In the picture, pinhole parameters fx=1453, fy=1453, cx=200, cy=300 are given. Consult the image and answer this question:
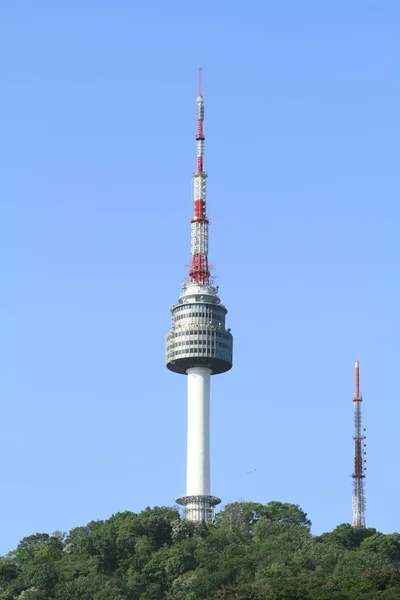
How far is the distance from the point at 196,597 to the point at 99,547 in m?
27.3

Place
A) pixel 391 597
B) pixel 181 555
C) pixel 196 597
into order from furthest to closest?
pixel 181 555 < pixel 196 597 < pixel 391 597

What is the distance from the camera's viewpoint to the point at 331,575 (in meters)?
167

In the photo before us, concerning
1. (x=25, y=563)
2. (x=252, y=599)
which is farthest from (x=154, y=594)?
(x=252, y=599)

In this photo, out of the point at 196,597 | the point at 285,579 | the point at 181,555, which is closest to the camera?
the point at 285,579

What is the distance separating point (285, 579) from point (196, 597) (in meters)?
15.8

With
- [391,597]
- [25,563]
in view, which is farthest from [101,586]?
[391,597]

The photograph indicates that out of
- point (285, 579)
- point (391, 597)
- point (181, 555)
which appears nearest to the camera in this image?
point (391, 597)

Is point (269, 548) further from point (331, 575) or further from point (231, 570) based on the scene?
point (331, 575)

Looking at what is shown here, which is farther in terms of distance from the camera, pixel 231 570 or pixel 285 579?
pixel 231 570

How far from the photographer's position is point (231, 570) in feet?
608

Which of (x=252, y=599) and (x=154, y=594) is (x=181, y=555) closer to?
(x=154, y=594)

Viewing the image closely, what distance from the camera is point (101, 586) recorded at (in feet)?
601

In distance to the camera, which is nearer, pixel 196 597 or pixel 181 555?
pixel 196 597

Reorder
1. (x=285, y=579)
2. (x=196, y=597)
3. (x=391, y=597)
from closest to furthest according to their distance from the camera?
(x=391, y=597)
(x=285, y=579)
(x=196, y=597)
